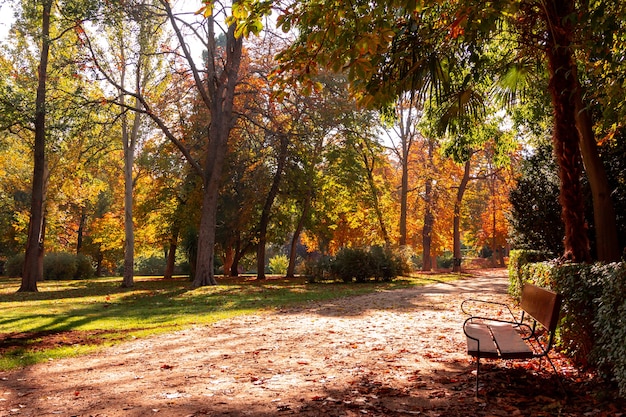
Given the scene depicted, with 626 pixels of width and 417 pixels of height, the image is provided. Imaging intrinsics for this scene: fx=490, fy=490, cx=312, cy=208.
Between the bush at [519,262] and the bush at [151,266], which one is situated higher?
the bush at [519,262]

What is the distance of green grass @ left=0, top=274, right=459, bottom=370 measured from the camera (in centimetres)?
797

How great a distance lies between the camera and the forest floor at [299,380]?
14.2ft

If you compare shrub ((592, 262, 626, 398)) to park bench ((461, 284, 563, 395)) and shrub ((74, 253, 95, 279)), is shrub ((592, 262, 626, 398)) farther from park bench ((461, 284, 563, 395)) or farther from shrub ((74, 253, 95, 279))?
shrub ((74, 253, 95, 279))

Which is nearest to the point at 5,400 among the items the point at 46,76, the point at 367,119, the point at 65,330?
the point at 65,330

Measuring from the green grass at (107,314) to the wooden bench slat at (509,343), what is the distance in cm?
594

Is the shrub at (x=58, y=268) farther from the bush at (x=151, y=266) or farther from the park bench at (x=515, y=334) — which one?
the park bench at (x=515, y=334)

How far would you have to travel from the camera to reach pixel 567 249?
25.2 ft

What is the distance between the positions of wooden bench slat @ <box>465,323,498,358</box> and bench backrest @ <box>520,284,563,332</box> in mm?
570

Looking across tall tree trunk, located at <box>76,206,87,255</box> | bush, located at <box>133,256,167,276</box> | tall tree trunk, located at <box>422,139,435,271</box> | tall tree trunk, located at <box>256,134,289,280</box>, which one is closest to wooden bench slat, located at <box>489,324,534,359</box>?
tall tree trunk, located at <box>256,134,289,280</box>

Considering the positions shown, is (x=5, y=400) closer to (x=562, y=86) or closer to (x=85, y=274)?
(x=562, y=86)

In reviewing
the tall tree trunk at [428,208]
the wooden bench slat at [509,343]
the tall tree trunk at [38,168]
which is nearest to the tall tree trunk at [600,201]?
the wooden bench slat at [509,343]

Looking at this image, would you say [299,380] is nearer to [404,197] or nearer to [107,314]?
[107,314]

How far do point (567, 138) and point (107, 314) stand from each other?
35.2 feet

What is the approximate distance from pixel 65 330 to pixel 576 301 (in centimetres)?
896
